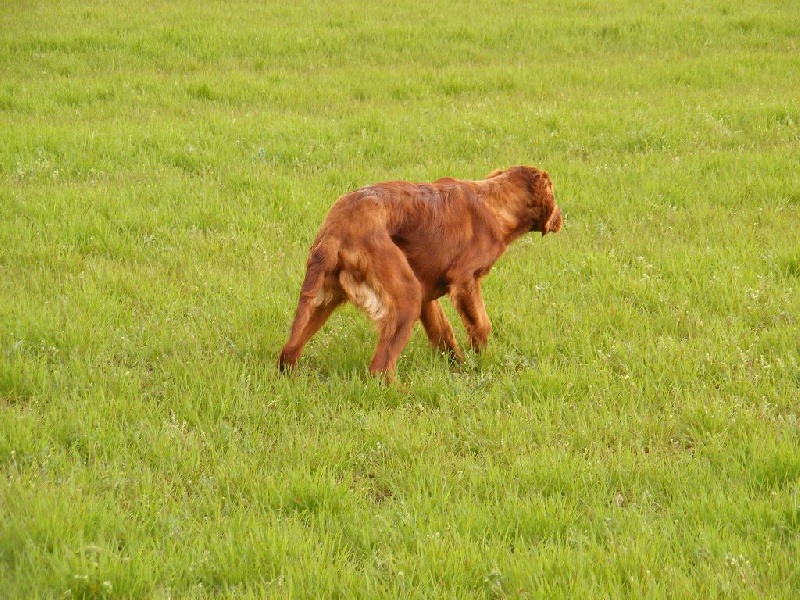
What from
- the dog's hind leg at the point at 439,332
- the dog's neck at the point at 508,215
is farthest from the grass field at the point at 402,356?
the dog's neck at the point at 508,215

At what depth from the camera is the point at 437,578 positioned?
3.82 meters

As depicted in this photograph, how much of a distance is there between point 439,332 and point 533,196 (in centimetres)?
103

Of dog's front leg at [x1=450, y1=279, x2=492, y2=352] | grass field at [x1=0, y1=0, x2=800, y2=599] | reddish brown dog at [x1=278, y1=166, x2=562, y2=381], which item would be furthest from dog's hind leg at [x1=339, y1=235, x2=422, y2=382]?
dog's front leg at [x1=450, y1=279, x2=492, y2=352]

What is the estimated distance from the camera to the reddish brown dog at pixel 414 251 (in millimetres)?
5379

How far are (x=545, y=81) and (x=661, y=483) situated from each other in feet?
30.6

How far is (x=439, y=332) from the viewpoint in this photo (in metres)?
6.14

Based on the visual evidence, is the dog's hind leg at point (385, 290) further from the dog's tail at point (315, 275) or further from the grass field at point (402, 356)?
the grass field at point (402, 356)

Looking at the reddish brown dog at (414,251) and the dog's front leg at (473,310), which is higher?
the reddish brown dog at (414,251)

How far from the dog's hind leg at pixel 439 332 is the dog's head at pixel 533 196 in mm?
789

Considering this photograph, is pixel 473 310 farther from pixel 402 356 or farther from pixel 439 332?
pixel 402 356

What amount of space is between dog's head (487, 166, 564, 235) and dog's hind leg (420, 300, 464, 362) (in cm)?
79

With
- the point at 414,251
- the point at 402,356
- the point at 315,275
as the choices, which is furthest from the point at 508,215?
the point at 315,275

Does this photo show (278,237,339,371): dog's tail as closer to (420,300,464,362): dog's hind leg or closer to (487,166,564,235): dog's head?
(420,300,464,362): dog's hind leg

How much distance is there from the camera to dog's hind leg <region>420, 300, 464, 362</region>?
20.1 ft
